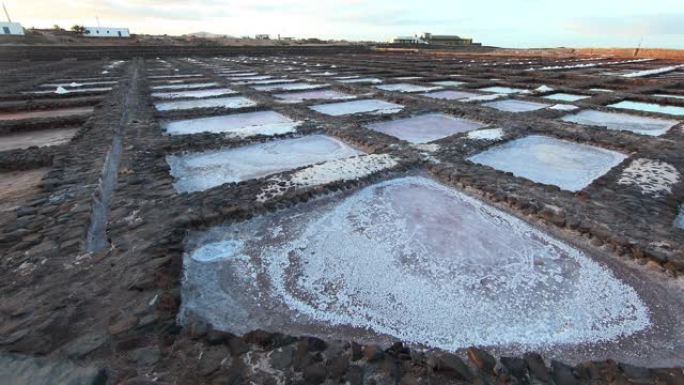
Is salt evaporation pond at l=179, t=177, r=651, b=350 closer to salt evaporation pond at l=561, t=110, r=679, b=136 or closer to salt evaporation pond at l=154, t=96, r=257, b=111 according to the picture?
salt evaporation pond at l=561, t=110, r=679, b=136

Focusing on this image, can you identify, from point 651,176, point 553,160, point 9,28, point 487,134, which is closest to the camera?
point 651,176

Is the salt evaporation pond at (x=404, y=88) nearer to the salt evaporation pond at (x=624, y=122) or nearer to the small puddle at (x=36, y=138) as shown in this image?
the salt evaporation pond at (x=624, y=122)

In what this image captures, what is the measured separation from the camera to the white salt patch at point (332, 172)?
134 inches

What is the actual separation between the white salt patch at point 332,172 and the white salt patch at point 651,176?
2283 mm

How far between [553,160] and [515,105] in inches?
150

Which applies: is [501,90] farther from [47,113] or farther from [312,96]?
[47,113]

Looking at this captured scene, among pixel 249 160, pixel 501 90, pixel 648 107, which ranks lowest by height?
pixel 249 160

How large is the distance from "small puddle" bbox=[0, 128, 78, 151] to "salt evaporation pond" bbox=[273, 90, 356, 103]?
4.16m

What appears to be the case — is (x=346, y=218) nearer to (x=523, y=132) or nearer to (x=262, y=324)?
(x=262, y=324)

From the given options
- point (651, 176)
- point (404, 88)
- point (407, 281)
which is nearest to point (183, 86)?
point (404, 88)

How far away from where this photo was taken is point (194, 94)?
9.26 metres

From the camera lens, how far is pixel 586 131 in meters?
5.16

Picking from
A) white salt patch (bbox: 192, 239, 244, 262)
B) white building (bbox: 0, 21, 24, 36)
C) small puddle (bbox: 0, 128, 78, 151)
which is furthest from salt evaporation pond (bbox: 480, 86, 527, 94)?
white building (bbox: 0, 21, 24, 36)

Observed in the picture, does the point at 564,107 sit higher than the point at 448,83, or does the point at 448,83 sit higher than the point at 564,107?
the point at 448,83
